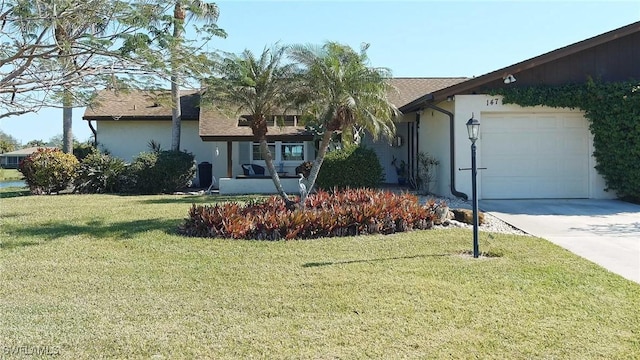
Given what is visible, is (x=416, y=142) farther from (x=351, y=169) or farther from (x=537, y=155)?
(x=537, y=155)

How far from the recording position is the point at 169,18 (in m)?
8.02

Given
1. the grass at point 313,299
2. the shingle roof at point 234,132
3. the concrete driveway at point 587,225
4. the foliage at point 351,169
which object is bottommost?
the grass at point 313,299

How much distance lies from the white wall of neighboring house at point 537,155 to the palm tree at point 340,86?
4.88 metres

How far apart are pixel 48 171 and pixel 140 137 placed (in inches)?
205

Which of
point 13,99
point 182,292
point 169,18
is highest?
point 169,18

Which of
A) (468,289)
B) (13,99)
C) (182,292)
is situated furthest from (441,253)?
(13,99)

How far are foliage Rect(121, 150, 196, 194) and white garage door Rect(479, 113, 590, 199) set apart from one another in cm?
1095

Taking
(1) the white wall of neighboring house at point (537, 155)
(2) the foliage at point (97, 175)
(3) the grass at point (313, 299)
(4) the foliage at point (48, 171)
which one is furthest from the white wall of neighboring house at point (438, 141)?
(4) the foliage at point (48, 171)

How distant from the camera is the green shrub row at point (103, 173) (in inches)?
657

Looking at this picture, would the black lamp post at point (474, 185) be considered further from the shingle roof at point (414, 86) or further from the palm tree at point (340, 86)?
the shingle roof at point (414, 86)

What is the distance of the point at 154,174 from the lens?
55.9ft

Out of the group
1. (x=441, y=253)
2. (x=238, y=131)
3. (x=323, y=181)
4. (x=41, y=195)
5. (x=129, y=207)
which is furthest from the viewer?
(x=238, y=131)

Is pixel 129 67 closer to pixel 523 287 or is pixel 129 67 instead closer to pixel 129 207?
pixel 129 207

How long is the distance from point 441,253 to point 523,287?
176 centimetres
